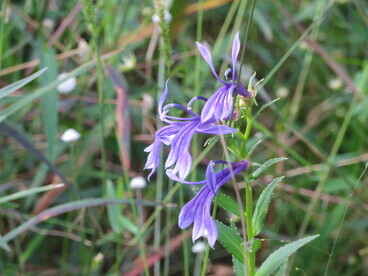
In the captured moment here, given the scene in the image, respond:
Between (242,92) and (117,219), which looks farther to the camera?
(117,219)

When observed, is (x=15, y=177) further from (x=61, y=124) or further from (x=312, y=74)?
(x=312, y=74)

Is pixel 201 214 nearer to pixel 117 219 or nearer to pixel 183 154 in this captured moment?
pixel 183 154

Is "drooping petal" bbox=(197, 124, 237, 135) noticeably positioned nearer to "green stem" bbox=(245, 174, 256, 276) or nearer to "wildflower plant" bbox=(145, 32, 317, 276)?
"wildflower plant" bbox=(145, 32, 317, 276)

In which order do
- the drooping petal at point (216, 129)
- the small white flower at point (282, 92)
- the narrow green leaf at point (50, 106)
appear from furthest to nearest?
the small white flower at point (282, 92), the narrow green leaf at point (50, 106), the drooping petal at point (216, 129)

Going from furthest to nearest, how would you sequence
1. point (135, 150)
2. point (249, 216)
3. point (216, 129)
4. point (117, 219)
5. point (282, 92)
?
point (282, 92)
point (135, 150)
point (117, 219)
point (249, 216)
point (216, 129)

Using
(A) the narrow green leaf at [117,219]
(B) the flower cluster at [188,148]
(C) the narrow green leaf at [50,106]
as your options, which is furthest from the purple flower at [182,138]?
(C) the narrow green leaf at [50,106]

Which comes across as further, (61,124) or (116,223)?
(61,124)

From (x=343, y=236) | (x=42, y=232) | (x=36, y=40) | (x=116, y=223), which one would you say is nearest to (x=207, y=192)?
(x=116, y=223)

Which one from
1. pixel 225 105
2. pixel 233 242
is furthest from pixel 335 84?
pixel 225 105

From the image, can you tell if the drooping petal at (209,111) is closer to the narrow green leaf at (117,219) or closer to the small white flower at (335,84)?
the narrow green leaf at (117,219)
